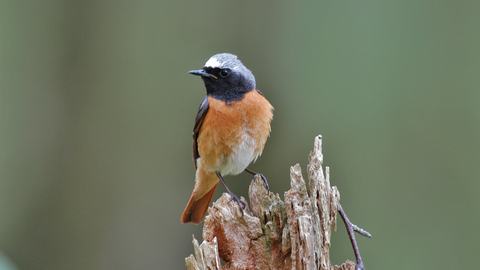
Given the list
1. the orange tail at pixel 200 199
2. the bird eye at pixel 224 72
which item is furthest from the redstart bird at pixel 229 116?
the orange tail at pixel 200 199

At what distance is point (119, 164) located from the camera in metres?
5.94

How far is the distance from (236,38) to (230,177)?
6.74 ft

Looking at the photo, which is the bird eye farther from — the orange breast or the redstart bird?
the orange breast

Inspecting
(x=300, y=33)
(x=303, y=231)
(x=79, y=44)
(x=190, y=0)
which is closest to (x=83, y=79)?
(x=79, y=44)

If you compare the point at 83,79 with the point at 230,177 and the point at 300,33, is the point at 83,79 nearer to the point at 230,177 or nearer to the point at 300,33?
the point at 230,177

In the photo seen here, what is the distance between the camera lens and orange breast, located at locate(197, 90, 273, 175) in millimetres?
3621

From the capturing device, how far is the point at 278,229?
9.25 ft

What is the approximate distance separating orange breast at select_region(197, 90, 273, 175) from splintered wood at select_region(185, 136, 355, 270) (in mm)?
664

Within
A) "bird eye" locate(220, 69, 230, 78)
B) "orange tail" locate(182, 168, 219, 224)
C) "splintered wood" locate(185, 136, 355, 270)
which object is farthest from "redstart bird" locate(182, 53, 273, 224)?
"splintered wood" locate(185, 136, 355, 270)

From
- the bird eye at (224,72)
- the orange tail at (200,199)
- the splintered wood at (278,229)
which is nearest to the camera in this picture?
the splintered wood at (278,229)

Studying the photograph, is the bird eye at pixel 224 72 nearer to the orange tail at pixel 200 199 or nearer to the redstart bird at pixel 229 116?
the redstart bird at pixel 229 116

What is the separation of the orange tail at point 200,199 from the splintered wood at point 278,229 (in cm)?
116

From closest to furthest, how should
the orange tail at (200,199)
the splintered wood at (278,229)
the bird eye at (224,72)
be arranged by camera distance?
the splintered wood at (278,229) < the bird eye at (224,72) < the orange tail at (200,199)

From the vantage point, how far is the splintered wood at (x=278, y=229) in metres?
2.53
